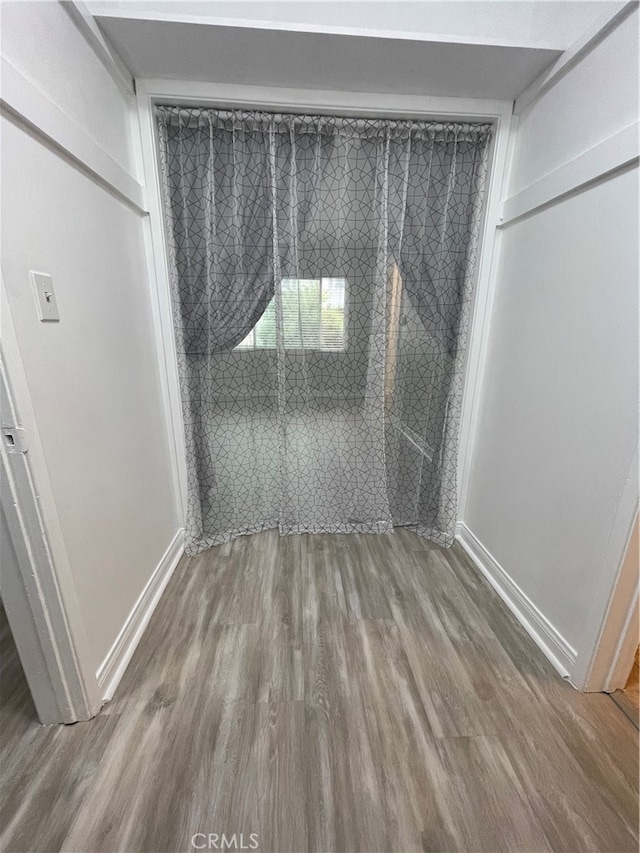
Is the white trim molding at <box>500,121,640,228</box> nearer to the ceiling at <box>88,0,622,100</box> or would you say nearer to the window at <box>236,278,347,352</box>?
the ceiling at <box>88,0,622,100</box>

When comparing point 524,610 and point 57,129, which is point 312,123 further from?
point 524,610

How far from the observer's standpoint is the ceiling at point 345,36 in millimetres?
1253

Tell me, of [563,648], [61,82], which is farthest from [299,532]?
[61,82]

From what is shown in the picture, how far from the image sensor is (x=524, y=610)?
1.56m

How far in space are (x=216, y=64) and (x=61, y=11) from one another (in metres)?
0.53

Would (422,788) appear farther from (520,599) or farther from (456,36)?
(456,36)

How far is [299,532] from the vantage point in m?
2.17

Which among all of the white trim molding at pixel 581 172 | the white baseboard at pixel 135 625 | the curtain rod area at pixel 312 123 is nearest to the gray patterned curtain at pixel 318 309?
the curtain rod area at pixel 312 123

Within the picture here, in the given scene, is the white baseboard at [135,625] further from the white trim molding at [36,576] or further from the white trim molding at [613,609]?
the white trim molding at [613,609]

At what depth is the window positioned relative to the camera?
71.2 inches

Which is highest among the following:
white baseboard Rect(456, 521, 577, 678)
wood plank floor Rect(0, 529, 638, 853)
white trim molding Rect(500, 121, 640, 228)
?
white trim molding Rect(500, 121, 640, 228)

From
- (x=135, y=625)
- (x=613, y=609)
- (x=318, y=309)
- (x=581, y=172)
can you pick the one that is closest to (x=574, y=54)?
(x=581, y=172)

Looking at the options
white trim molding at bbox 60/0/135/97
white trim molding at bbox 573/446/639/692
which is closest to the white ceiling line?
white trim molding at bbox 573/446/639/692

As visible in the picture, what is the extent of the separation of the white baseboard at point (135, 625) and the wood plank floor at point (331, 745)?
0.04 metres
